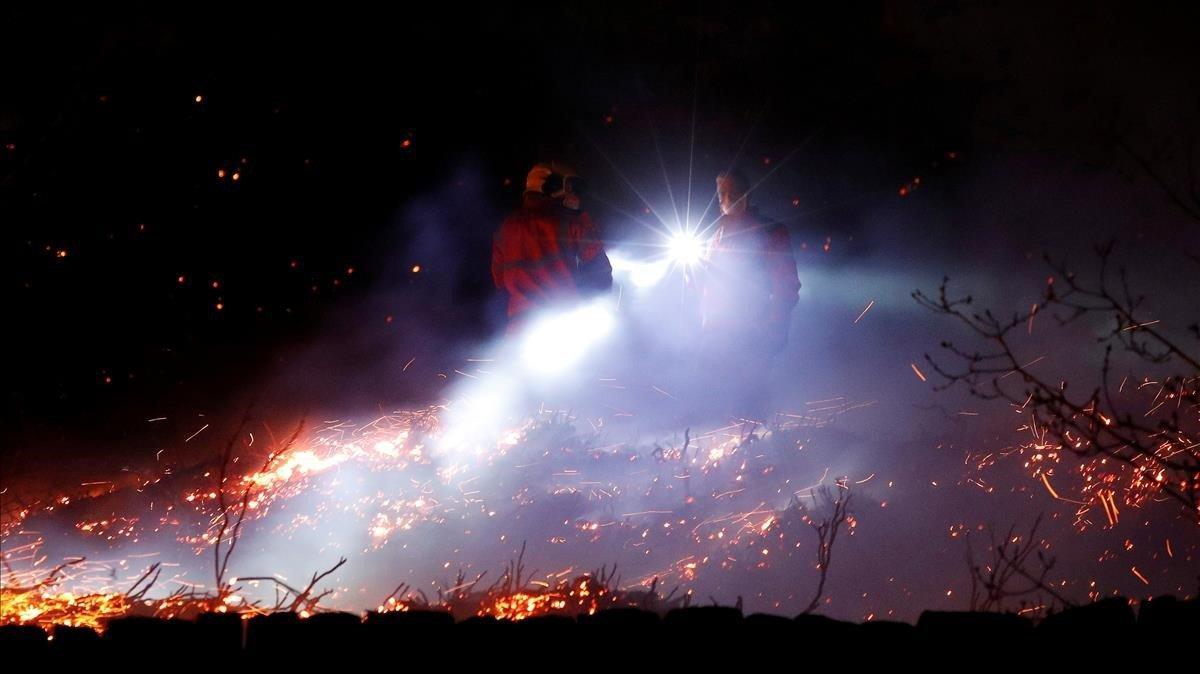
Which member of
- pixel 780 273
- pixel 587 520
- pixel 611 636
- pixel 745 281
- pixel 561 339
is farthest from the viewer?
pixel 561 339

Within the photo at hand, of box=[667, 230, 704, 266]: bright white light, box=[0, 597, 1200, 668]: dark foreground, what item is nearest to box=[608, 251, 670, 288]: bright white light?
box=[667, 230, 704, 266]: bright white light

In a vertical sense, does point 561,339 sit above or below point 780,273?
below

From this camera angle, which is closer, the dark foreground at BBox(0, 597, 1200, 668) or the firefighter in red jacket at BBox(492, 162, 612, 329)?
the dark foreground at BBox(0, 597, 1200, 668)

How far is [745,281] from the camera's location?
6211 mm

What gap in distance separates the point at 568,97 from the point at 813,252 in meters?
2.97

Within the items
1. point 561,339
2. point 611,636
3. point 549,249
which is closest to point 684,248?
point 561,339

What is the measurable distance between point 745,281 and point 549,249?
152 cm

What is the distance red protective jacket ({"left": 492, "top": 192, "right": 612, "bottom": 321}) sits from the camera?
6.23m

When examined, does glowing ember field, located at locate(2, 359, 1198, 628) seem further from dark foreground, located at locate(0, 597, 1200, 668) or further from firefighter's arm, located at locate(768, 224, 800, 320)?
dark foreground, located at locate(0, 597, 1200, 668)

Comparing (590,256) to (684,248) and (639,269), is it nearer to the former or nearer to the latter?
(684,248)

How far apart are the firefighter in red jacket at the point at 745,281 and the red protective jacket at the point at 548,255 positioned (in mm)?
877

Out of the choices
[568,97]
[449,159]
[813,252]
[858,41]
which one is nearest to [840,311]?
[813,252]

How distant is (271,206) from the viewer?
7.77 m

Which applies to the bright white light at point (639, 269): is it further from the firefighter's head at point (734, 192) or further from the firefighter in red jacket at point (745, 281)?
the firefighter's head at point (734, 192)
